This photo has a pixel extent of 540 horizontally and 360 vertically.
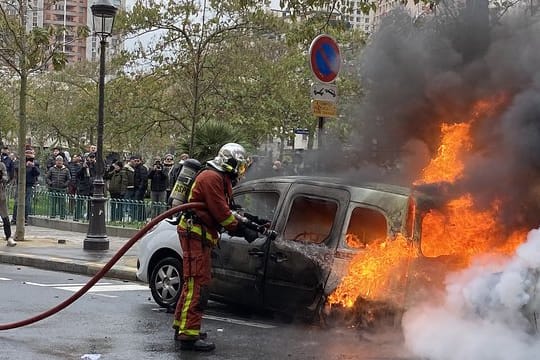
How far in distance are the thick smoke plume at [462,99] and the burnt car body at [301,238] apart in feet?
1.16

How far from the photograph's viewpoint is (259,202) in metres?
7.85

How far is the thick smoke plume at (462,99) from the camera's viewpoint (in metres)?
6.10

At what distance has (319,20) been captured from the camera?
11.9 m

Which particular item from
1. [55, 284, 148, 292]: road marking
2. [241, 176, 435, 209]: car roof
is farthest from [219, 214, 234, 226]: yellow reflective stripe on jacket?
[55, 284, 148, 292]: road marking

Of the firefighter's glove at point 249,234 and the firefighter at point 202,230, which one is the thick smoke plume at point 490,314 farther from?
the firefighter at point 202,230

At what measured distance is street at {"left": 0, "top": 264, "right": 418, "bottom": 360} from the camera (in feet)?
21.3

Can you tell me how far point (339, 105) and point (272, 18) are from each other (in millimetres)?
9967

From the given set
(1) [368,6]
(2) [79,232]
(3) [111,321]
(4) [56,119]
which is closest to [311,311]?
(3) [111,321]

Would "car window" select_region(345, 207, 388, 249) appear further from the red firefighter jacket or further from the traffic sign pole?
the traffic sign pole

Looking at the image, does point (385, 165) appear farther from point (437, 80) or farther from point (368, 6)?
point (368, 6)

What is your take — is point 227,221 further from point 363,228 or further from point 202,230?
point 363,228

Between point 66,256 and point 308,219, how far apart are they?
6.37 m

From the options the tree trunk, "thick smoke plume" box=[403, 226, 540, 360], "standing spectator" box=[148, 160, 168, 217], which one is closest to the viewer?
"thick smoke plume" box=[403, 226, 540, 360]

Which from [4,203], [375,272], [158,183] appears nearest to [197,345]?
[375,272]
